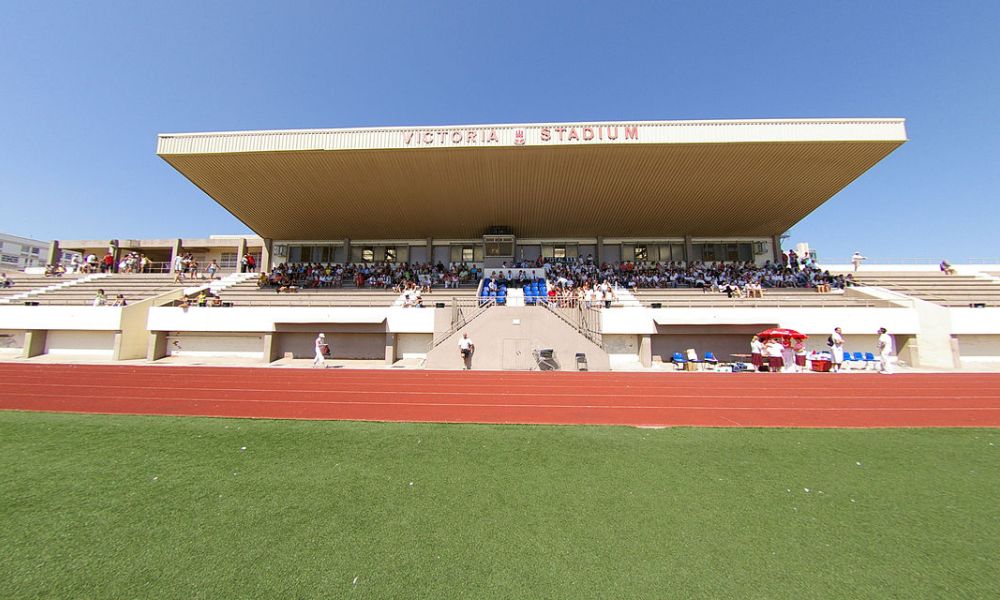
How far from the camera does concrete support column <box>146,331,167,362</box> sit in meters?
19.7

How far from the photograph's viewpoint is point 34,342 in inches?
792

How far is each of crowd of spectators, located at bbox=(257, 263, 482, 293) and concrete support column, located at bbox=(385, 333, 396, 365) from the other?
5.91 metres

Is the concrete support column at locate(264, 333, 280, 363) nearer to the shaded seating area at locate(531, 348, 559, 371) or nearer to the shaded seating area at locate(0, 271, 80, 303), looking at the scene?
the shaded seating area at locate(531, 348, 559, 371)

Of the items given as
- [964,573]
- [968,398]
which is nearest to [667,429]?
[964,573]

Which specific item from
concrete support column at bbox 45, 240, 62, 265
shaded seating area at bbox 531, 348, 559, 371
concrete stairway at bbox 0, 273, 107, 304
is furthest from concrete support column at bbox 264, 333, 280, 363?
concrete support column at bbox 45, 240, 62, 265

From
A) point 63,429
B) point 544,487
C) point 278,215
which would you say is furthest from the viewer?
point 278,215

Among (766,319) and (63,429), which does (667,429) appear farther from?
(766,319)

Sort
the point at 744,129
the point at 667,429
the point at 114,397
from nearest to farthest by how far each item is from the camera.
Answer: the point at 667,429, the point at 114,397, the point at 744,129

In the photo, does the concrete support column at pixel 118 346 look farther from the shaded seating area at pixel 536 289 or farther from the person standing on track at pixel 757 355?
the person standing on track at pixel 757 355

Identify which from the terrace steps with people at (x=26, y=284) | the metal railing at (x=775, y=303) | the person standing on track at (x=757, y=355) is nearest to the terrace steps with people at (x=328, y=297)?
the terrace steps with people at (x=26, y=284)

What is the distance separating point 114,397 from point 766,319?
81.5ft

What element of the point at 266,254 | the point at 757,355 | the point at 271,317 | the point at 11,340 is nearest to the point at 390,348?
the point at 271,317

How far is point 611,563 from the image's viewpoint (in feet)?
9.88

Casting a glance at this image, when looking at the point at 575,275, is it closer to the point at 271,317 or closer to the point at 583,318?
the point at 583,318
